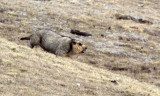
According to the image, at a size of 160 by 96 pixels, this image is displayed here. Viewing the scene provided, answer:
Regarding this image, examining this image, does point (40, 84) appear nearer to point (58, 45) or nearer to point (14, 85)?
point (14, 85)

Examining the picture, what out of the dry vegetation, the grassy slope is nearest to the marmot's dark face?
the dry vegetation

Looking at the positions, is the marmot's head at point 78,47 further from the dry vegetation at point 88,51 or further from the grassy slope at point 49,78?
the grassy slope at point 49,78

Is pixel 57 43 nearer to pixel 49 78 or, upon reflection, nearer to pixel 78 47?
pixel 78 47

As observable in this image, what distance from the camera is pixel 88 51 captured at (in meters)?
27.4

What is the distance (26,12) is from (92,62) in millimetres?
12048

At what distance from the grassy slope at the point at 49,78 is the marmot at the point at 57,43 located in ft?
3.00

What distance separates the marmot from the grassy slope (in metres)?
0.91

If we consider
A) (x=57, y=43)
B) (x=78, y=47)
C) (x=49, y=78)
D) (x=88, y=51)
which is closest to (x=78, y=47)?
(x=78, y=47)

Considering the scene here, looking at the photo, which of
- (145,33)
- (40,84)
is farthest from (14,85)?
(145,33)

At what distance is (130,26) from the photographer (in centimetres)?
3566

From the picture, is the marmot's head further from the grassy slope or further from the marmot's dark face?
the grassy slope

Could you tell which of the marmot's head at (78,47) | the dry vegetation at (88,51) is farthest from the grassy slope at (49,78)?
the marmot's head at (78,47)

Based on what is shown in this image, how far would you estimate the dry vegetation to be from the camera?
13.9m

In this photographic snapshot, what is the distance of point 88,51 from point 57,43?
7.88 m
